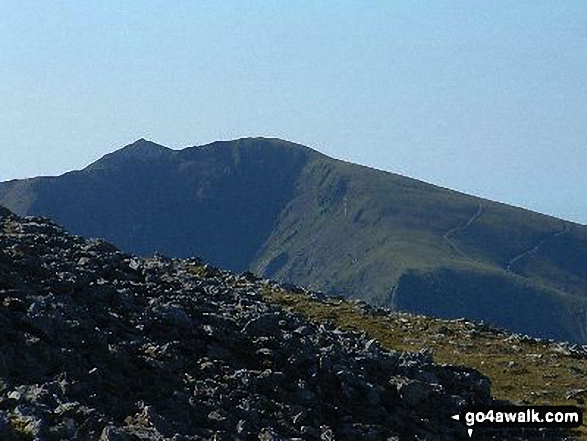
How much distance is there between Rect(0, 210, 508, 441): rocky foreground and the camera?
26109 mm

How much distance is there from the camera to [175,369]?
101 feet

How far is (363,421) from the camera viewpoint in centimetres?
3294

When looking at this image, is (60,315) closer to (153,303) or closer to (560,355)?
(153,303)

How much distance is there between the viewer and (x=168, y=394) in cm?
2880

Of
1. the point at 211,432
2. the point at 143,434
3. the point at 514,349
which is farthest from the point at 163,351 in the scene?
the point at 514,349

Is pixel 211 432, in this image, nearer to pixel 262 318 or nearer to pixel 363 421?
pixel 363 421

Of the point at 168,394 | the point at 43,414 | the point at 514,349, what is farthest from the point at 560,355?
the point at 43,414

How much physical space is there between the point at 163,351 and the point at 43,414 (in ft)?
26.2

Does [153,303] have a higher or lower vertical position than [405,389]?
higher

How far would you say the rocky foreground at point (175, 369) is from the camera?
85.7 ft

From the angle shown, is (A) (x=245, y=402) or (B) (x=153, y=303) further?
(B) (x=153, y=303)

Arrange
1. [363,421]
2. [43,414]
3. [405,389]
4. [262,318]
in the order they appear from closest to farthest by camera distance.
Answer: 1. [43,414]
2. [363,421]
3. [405,389]
4. [262,318]

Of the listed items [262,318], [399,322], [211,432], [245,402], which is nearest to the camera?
[211,432]

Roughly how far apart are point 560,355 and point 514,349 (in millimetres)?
3272
